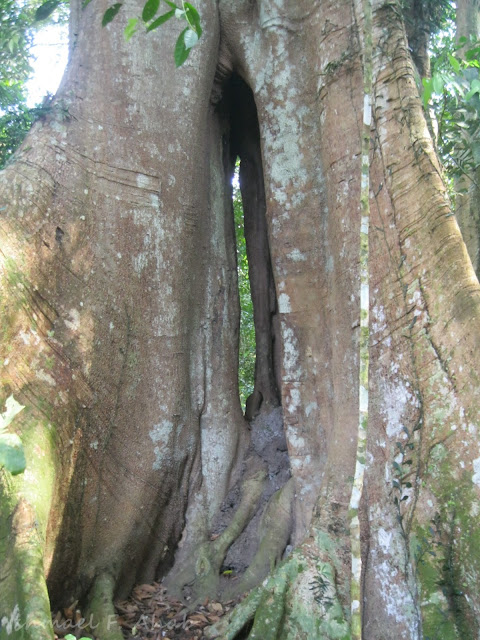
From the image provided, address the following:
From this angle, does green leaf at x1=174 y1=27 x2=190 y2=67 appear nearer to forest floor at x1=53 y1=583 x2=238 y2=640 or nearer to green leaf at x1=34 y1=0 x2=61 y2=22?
green leaf at x1=34 y1=0 x2=61 y2=22

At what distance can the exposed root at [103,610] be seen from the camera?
321 cm

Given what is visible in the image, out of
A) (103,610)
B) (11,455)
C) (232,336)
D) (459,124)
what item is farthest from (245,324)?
(11,455)

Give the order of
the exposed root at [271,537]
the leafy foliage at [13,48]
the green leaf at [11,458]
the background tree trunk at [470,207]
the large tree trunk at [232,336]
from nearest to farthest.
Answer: the green leaf at [11,458] < the large tree trunk at [232,336] < the exposed root at [271,537] < the background tree trunk at [470,207] < the leafy foliage at [13,48]

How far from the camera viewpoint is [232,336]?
4.64m

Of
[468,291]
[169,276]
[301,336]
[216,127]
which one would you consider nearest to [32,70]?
[216,127]

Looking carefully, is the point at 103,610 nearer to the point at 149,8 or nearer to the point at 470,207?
the point at 149,8

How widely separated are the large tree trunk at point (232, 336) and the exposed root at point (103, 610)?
2 cm

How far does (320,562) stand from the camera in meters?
3.02

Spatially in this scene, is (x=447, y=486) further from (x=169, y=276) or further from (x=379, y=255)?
(x=169, y=276)

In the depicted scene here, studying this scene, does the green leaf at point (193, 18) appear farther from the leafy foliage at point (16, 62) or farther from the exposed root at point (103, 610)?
the exposed root at point (103, 610)

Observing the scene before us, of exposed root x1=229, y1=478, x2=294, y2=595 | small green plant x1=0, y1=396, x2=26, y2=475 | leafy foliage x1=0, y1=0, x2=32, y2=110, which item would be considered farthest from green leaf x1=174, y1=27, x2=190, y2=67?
leafy foliage x1=0, y1=0, x2=32, y2=110

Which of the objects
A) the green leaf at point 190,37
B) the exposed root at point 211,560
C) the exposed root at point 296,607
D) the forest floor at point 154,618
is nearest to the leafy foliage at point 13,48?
the green leaf at point 190,37

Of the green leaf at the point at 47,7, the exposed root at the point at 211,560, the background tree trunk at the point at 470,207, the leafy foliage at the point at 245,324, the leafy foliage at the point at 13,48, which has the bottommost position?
the exposed root at the point at 211,560

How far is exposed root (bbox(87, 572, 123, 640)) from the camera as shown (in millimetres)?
3205
